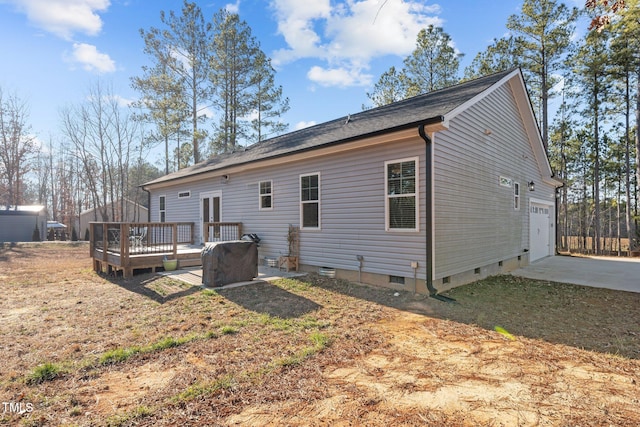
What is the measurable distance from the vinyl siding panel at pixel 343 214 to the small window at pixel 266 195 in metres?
0.12

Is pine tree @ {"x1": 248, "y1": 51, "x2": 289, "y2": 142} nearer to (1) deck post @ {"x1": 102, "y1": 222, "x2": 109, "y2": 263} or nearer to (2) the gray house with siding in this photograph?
(2) the gray house with siding

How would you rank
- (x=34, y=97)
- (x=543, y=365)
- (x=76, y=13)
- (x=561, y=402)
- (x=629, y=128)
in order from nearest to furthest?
(x=561, y=402)
(x=543, y=365)
(x=76, y=13)
(x=629, y=128)
(x=34, y=97)

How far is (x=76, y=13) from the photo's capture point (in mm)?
9367

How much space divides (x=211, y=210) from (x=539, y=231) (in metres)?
12.4

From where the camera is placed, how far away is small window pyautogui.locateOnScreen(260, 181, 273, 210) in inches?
354

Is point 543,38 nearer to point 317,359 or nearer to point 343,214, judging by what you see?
point 343,214

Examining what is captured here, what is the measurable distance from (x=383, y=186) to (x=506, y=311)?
3052 millimetres

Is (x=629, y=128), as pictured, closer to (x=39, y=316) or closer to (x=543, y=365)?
(x=543, y=365)

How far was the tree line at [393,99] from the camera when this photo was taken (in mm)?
16531

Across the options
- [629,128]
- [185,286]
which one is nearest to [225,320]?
[185,286]

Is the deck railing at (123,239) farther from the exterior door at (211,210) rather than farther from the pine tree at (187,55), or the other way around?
the pine tree at (187,55)

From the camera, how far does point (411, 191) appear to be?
239 inches

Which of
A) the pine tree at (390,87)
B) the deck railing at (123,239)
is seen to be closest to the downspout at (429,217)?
the deck railing at (123,239)

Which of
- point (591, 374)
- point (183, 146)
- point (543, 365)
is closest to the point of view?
point (591, 374)
